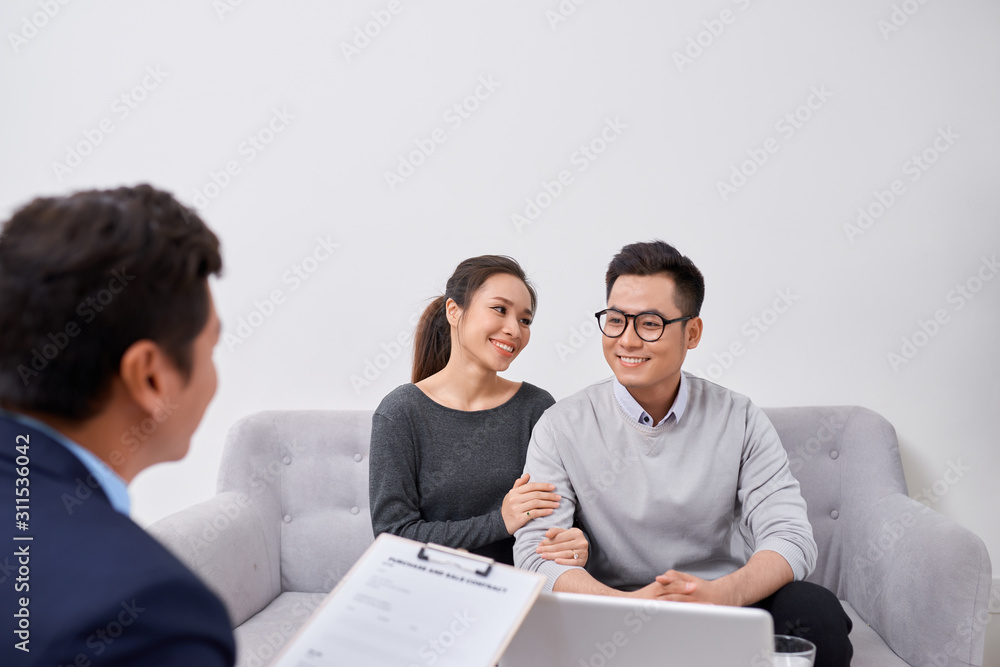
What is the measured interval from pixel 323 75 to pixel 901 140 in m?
1.83

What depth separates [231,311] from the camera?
2.39m

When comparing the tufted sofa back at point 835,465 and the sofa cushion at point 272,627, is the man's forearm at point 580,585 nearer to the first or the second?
the sofa cushion at point 272,627

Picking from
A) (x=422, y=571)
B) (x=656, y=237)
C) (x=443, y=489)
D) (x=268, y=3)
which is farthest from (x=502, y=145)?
(x=422, y=571)

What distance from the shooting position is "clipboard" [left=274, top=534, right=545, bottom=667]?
0.83 metres

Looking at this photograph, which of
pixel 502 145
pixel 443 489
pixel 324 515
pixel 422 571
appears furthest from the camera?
pixel 502 145

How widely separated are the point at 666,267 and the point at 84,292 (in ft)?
4.40

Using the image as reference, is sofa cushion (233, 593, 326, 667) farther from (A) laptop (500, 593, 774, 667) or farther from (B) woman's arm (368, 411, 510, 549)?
(A) laptop (500, 593, 774, 667)

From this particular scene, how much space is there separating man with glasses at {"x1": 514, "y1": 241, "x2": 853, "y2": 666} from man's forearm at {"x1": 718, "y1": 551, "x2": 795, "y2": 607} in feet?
0.22

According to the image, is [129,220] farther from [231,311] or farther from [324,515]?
[231,311]

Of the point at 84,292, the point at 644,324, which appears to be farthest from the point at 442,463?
the point at 84,292

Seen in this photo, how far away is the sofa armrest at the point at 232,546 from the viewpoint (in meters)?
1.79

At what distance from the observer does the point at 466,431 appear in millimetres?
1845

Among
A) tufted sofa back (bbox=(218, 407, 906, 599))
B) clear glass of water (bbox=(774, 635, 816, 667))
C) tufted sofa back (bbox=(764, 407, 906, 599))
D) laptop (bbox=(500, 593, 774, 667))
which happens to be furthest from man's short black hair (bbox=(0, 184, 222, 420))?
tufted sofa back (bbox=(764, 407, 906, 599))

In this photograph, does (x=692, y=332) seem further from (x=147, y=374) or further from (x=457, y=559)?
(x=147, y=374)
